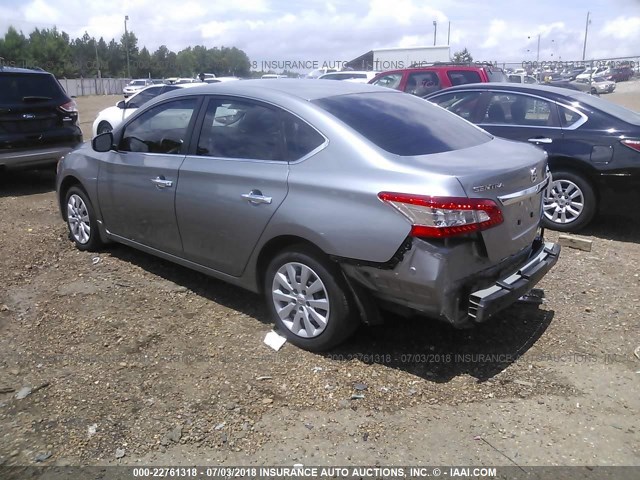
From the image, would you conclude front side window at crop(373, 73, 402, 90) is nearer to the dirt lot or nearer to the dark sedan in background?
the dark sedan in background

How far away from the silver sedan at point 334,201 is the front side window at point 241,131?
0.01 metres

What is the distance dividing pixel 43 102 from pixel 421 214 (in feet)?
24.2

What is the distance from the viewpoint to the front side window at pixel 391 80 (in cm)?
1279

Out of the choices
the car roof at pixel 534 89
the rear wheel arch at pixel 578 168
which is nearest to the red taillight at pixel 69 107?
the car roof at pixel 534 89

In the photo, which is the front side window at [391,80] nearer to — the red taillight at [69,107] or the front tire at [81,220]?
the red taillight at [69,107]

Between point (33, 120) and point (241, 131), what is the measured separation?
5.68m

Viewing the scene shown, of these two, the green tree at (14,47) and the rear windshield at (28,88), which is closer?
the rear windshield at (28,88)

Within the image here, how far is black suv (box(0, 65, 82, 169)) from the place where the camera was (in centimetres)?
809

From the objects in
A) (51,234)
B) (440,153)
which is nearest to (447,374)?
(440,153)

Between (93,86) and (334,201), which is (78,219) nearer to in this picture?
(334,201)

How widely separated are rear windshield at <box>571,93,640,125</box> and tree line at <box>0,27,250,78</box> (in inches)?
2111

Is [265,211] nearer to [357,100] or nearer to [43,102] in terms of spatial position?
[357,100]

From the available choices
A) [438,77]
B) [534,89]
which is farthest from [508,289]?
[438,77]

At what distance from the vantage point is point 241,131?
4.08m
